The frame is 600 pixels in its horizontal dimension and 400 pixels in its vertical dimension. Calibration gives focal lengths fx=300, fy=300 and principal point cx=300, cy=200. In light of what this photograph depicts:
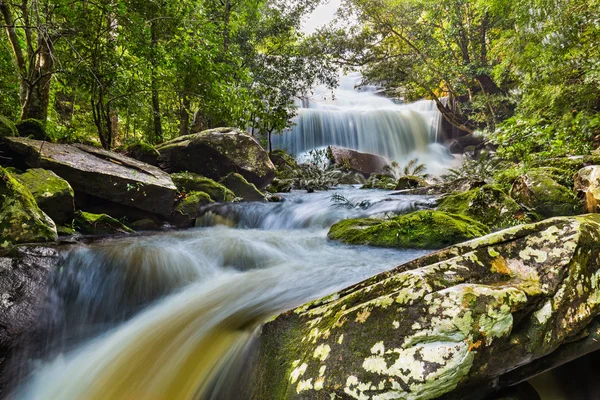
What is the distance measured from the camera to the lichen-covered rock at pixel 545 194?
418 cm

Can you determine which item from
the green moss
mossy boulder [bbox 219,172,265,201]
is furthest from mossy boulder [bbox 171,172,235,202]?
mossy boulder [bbox 219,172,265,201]

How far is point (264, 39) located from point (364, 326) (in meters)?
15.4

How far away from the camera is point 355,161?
50.9 ft

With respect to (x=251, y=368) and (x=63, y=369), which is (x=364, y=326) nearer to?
(x=251, y=368)

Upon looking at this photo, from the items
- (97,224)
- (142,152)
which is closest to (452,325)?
(97,224)

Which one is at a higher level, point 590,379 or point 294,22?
Result: point 294,22

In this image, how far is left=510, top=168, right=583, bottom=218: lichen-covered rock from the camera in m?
4.18

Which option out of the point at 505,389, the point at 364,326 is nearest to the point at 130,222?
the point at 364,326

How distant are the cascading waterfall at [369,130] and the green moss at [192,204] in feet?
34.3

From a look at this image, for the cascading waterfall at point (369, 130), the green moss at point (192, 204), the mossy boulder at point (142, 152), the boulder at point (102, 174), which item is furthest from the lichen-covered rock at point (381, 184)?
the boulder at point (102, 174)

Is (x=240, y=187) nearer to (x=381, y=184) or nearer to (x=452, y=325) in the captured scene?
(x=381, y=184)

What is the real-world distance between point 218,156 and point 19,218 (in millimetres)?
5805

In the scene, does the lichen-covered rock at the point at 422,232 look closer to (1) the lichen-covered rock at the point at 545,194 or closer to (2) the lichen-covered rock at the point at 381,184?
(1) the lichen-covered rock at the point at 545,194

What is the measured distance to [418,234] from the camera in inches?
168
